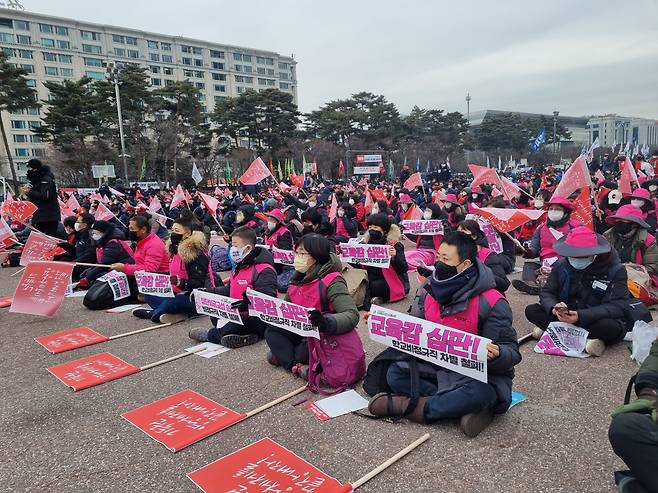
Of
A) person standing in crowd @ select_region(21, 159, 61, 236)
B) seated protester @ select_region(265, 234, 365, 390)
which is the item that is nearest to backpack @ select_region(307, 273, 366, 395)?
seated protester @ select_region(265, 234, 365, 390)

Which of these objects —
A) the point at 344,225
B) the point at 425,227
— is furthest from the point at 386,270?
the point at 344,225

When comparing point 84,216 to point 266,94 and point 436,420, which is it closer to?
point 436,420

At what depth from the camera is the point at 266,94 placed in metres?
47.8

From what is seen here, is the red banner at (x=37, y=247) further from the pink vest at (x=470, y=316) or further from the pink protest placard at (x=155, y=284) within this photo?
the pink vest at (x=470, y=316)

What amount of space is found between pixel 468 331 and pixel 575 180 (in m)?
4.83

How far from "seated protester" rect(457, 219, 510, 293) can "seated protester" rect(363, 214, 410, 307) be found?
1.22m

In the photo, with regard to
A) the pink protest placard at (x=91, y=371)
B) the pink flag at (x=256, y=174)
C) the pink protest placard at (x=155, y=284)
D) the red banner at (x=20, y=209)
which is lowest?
the pink protest placard at (x=91, y=371)

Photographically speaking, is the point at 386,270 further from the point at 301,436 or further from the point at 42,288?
the point at 42,288

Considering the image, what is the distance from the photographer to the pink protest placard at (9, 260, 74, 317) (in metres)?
6.38

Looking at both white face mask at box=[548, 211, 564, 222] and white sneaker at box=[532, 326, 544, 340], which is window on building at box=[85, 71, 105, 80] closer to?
white face mask at box=[548, 211, 564, 222]

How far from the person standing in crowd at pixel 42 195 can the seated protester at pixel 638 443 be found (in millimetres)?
9535

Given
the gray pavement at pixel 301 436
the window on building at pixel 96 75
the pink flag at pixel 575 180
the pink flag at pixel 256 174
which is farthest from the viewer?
the window on building at pixel 96 75

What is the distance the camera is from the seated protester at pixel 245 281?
498 centimetres

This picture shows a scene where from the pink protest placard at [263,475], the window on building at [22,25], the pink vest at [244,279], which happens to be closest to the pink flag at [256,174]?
the pink vest at [244,279]
